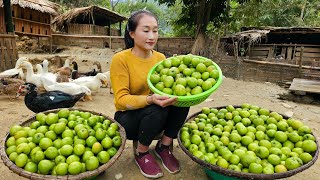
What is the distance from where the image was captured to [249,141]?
8.33 feet

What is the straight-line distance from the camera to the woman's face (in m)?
2.53

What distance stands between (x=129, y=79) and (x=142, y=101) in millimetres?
358

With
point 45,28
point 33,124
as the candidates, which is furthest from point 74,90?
point 45,28

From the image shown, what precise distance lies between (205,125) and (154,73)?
857 millimetres

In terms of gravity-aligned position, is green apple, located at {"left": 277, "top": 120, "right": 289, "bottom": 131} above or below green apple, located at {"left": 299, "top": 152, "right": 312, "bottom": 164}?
above

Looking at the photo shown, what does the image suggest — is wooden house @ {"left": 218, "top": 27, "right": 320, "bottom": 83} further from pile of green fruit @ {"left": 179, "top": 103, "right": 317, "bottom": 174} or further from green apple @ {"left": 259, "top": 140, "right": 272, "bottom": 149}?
green apple @ {"left": 259, "top": 140, "right": 272, "bottom": 149}

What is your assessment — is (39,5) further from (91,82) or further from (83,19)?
(91,82)

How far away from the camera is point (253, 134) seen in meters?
2.65

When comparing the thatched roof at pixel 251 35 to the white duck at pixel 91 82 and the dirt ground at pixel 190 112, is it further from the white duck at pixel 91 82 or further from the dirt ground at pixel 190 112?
the white duck at pixel 91 82

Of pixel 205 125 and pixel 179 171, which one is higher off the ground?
pixel 205 125

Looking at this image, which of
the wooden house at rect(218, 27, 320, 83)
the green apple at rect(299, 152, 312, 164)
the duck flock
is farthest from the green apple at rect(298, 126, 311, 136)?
the wooden house at rect(218, 27, 320, 83)

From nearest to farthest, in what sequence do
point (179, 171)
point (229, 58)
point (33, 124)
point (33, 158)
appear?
point (33, 158)
point (33, 124)
point (179, 171)
point (229, 58)

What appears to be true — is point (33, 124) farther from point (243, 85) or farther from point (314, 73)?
point (314, 73)

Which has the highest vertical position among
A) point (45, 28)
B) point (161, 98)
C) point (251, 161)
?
point (45, 28)
